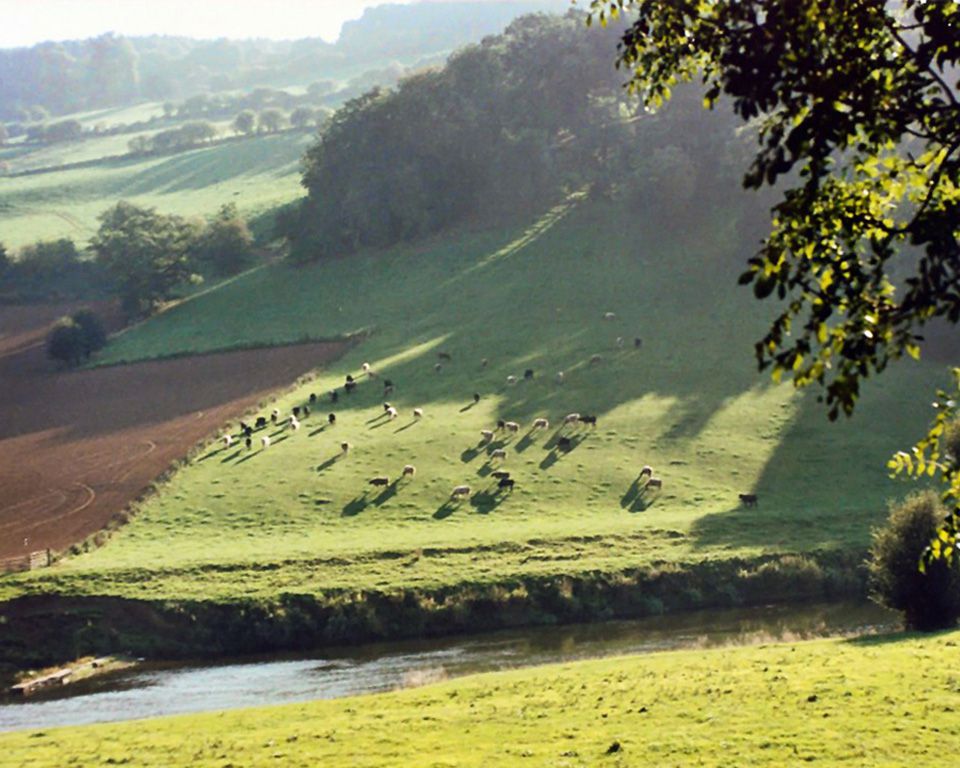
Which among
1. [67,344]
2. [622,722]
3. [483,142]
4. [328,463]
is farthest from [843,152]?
[483,142]

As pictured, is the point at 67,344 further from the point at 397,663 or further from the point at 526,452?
the point at 397,663

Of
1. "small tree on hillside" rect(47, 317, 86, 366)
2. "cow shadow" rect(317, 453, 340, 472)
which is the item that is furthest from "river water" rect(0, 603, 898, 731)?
"small tree on hillside" rect(47, 317, 86, 366)

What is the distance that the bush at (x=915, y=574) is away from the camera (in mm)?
41219

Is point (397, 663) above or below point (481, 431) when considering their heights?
below

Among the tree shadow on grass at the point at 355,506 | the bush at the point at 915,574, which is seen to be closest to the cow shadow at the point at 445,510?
the tree shadow on grass at the point at 355,506

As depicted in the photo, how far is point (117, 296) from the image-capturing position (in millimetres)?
122938

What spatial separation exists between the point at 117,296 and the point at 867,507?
280ft

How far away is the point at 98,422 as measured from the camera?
83.2 meters

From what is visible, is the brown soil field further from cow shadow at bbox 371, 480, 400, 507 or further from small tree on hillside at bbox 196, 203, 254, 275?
small tree on hillside at bbox 196, 203, 254, 275

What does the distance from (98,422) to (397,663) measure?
44.4m

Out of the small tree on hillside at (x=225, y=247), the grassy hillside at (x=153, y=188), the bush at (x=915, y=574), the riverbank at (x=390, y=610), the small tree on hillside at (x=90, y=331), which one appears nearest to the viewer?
the bush at (x=915, y=574)

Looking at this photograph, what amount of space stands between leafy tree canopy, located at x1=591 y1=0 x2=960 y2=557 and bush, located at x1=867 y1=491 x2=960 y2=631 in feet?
95.3

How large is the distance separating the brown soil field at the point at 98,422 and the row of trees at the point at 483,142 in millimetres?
28532

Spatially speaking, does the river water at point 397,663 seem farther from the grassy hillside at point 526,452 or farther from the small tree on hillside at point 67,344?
the small tree on hillside at point 67,344
